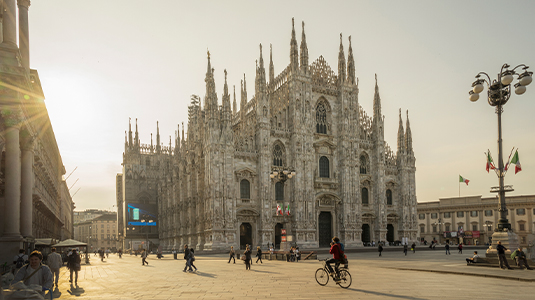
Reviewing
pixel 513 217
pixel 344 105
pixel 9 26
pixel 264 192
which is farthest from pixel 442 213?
pixel 9 26

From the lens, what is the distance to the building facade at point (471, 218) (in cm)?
7738

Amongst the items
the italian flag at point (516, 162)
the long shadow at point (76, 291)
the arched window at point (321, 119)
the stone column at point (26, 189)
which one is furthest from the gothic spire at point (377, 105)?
the long shadow at point (76, 291)

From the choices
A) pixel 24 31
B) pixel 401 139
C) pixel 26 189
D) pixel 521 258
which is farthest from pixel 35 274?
pixel 401 139

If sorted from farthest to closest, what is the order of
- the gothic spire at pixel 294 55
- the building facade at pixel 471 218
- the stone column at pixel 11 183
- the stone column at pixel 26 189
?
the building facade at pixel 471 218 < the gothic spire at pixel 294 55 < the stone column at pixel 26 189 < the stone column at pixel 11 183

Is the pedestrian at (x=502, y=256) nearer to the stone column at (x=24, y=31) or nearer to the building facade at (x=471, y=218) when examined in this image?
the stone column at (x=24, y=31)

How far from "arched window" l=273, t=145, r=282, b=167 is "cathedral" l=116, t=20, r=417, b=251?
0.44 ft

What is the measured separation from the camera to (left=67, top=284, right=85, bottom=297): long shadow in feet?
51.1

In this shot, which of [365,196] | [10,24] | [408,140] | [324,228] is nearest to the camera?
[10,24]

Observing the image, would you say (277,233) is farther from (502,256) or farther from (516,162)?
(502,256)

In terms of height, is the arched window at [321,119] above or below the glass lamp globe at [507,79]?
above

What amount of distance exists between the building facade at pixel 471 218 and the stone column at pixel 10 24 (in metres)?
74.5

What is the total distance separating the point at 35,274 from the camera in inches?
364

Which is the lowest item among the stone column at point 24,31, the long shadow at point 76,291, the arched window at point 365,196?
the long shadow at point 76,291

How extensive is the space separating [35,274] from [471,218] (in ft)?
293
